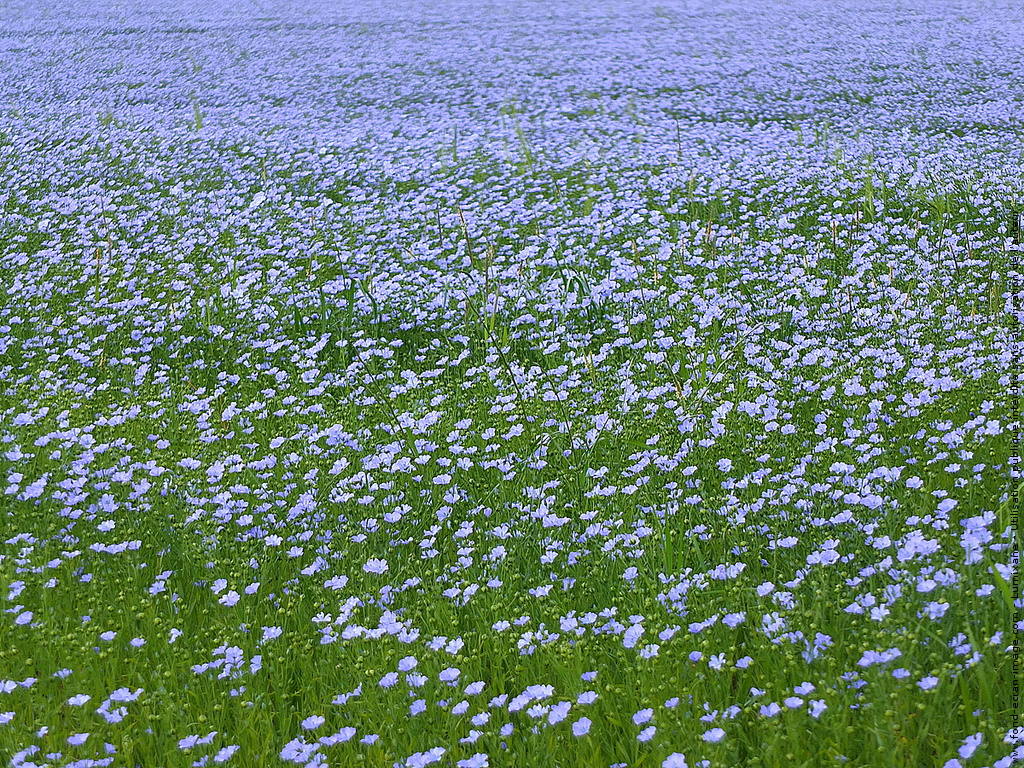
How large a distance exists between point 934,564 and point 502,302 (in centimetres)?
441

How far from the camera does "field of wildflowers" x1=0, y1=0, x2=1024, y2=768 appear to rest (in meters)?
3.27

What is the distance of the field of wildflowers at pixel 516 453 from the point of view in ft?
10.7

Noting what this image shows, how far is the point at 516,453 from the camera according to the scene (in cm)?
512

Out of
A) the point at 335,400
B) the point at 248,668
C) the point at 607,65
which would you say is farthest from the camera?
the point at 607,65

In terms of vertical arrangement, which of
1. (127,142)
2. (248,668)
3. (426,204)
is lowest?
(248,668)

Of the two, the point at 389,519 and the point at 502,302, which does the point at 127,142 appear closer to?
the point at 502,302

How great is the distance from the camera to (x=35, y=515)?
4.84m

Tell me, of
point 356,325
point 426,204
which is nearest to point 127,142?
point 426,204

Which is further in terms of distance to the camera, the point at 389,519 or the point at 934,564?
the point at 389,519

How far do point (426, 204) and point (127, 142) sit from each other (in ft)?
19.4

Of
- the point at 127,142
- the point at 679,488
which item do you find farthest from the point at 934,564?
the point at 127,142

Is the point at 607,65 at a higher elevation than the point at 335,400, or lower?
higher

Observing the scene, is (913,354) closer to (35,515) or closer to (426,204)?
(35,515)

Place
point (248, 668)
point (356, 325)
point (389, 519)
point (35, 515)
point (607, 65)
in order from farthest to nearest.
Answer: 1. point (607, 65)
2. point (356, 325)
3. point (35, 515)
4. point (389, 519)
5. point (248, 668)
